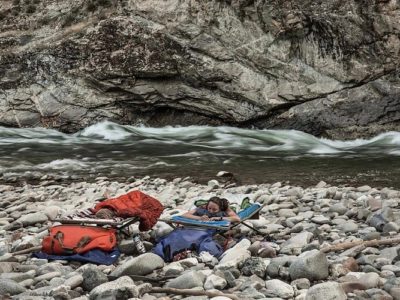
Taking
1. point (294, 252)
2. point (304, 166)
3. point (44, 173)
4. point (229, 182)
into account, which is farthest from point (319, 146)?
point (294, 252)

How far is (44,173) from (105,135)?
860 cm

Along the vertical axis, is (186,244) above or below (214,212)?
below

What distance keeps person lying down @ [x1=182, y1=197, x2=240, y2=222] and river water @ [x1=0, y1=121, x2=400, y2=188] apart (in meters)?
4.73

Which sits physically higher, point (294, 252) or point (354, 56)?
point (354, 56)

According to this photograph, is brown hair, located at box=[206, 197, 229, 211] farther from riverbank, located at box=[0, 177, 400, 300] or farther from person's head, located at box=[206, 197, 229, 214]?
riverbank, located at box=[0, 177, 400, 300]

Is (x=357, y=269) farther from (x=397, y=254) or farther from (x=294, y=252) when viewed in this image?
(x=294, y=252)

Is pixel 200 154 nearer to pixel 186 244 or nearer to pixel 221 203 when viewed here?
pixel 221 203

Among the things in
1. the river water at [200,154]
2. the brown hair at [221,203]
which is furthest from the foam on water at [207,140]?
the brown hair at [221,203]

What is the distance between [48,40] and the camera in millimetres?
23516

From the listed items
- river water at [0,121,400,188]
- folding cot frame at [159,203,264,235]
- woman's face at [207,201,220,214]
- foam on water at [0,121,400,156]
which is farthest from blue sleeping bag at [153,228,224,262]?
foam on water at [0,121,400,156]

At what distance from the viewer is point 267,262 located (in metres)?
5.05

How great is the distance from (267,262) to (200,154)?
11.0 meters

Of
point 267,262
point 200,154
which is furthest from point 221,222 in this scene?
point 200,154

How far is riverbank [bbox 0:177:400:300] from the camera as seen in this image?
423 cm
